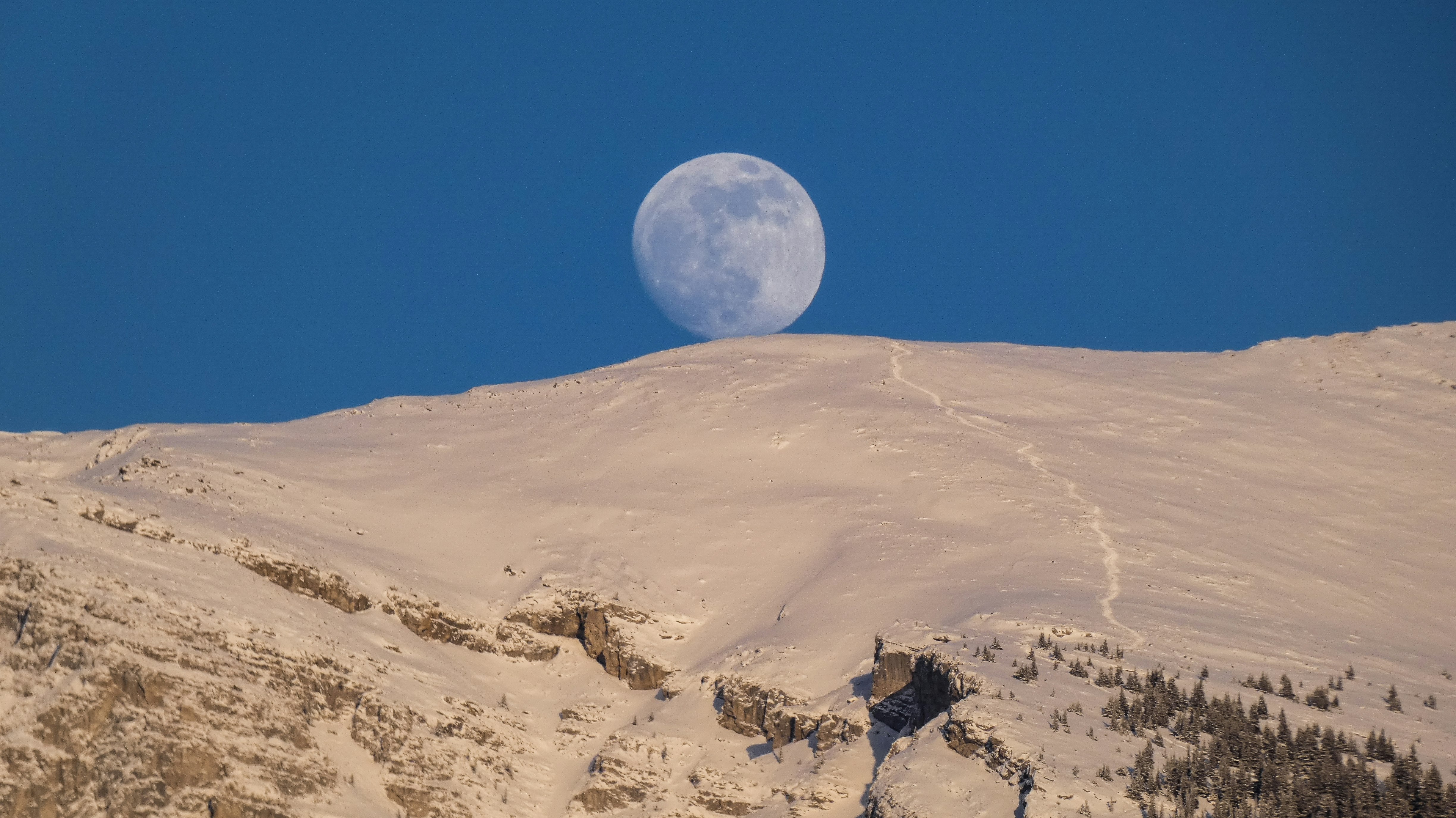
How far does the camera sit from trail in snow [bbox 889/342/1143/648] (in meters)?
68.9

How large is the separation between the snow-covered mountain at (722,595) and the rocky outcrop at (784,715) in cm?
16

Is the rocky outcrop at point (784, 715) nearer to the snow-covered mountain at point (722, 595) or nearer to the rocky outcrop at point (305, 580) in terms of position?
the snow-covered mountain at point (722, 595)

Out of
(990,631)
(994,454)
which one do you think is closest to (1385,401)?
(994,454)

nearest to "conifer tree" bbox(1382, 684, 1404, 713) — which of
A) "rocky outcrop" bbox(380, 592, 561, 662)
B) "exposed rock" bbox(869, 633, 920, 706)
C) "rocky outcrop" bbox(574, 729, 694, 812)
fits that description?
"exposed rock" bbox(869, 633, 920, 706)

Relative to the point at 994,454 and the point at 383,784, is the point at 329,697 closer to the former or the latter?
the point at 383,784

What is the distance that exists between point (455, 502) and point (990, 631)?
28.8 metres

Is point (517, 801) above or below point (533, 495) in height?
below

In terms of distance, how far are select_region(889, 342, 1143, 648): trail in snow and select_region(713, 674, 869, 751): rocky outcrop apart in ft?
39.2

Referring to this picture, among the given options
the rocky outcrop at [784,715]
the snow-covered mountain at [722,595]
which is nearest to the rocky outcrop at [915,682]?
the snow-covered mountain at [722,595]

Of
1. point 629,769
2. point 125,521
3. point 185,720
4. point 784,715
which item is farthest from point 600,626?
point 125,521

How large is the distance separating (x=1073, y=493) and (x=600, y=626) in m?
27.5

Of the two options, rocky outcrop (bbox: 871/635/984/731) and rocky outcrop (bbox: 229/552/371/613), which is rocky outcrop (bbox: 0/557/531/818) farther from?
rocky outcrop (bbox: 871/635/984/731)

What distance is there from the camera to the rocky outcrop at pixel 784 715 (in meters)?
62.0

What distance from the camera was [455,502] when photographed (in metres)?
79.7
